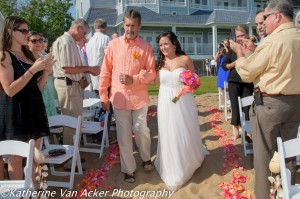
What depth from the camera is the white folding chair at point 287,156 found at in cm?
250

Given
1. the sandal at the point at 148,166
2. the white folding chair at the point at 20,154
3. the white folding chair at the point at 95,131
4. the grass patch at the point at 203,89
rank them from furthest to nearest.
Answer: the grass patch at the point at 203,89 < the white folding chair at the point at 95,131 < the sandal at the point at 148,166 < the white folding chair at the point at 20,154

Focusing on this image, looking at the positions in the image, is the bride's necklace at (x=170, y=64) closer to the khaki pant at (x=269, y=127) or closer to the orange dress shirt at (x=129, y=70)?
the orange dress shirt at (x=129, y=70)

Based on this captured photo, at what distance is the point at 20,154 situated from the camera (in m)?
2.94

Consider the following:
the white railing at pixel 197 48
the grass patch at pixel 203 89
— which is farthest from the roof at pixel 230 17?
the grass patch at pixel 203 89

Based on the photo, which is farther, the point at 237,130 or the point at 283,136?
the point at 237,130

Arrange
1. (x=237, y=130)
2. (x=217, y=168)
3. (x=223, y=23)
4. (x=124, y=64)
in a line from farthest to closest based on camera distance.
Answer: (x=223, y=23), (x=237, y=130), (x=217, y=168), (x=124, y=64)

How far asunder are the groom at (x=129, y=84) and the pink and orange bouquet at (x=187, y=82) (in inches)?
17.2

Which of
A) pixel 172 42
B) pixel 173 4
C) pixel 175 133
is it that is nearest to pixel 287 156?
pixel 175 133

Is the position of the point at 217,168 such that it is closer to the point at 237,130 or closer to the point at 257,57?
the point at 237,130

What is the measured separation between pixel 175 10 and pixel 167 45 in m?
30.2

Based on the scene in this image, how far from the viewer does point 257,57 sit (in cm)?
316

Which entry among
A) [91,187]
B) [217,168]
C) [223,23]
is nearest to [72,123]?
[91,187]

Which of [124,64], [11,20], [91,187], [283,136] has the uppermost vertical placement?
[11,20]

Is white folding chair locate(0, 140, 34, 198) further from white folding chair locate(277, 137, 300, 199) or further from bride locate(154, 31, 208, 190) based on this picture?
white folding chair locate(277, 137, 300, 199)
